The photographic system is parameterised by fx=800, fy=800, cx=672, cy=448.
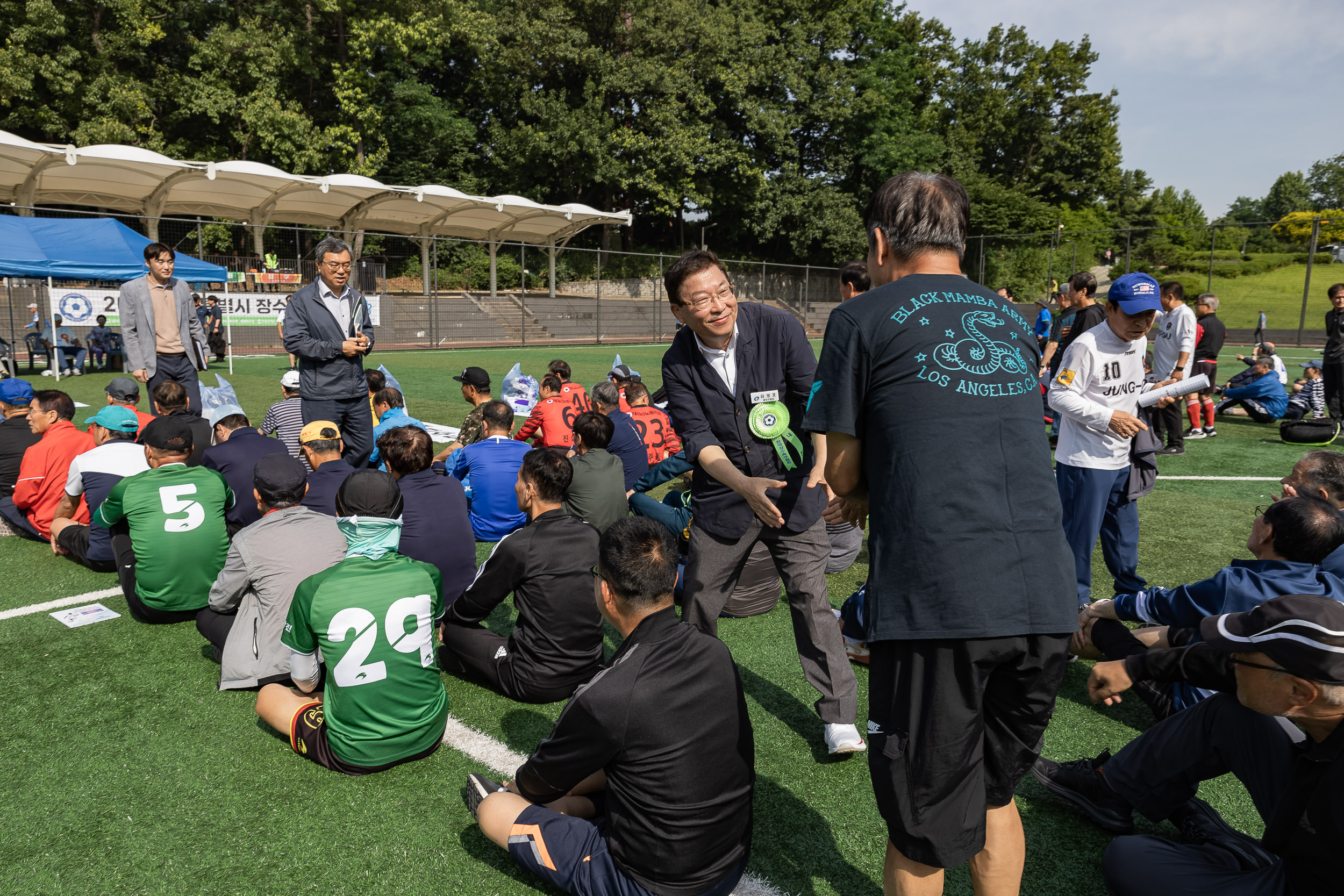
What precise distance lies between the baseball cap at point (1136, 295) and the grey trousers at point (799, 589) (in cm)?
219

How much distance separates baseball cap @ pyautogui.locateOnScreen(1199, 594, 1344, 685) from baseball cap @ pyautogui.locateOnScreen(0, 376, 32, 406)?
776 centimetres

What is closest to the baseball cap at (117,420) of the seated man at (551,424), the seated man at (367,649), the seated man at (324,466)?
the seated man at (324,466)

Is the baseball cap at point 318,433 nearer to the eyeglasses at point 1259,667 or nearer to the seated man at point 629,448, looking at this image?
the seated man at point 629,448

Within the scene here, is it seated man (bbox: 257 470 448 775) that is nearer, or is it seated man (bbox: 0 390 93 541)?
seated man (bbox: 257 470 448 775)

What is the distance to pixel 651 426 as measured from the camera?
698 centimetres

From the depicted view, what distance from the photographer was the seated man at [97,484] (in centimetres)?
523

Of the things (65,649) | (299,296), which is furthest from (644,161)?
(65,649)

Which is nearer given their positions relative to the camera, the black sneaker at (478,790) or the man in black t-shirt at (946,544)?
the man in black t-shirt at (946,544)

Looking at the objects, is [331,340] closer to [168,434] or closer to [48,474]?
[168,434]

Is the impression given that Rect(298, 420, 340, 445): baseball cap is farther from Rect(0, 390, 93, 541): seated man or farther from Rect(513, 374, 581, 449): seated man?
Rect(513, 374, 581, 449): seated man

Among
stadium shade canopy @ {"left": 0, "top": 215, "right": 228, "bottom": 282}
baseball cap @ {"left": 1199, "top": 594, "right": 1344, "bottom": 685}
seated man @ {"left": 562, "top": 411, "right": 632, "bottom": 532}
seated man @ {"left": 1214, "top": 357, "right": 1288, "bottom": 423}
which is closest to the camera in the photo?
baseball cap @ {"left": 1199, "top": 594, "right": 1344, "bottom": 685}

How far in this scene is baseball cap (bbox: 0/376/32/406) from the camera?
20.7 ft

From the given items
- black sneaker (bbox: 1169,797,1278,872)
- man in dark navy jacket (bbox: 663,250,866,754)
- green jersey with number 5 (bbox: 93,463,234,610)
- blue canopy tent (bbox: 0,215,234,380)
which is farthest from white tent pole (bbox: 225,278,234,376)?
black sneaker (bbox: 1169,797,1278,872)

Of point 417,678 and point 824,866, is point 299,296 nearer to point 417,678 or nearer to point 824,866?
point 417,678
